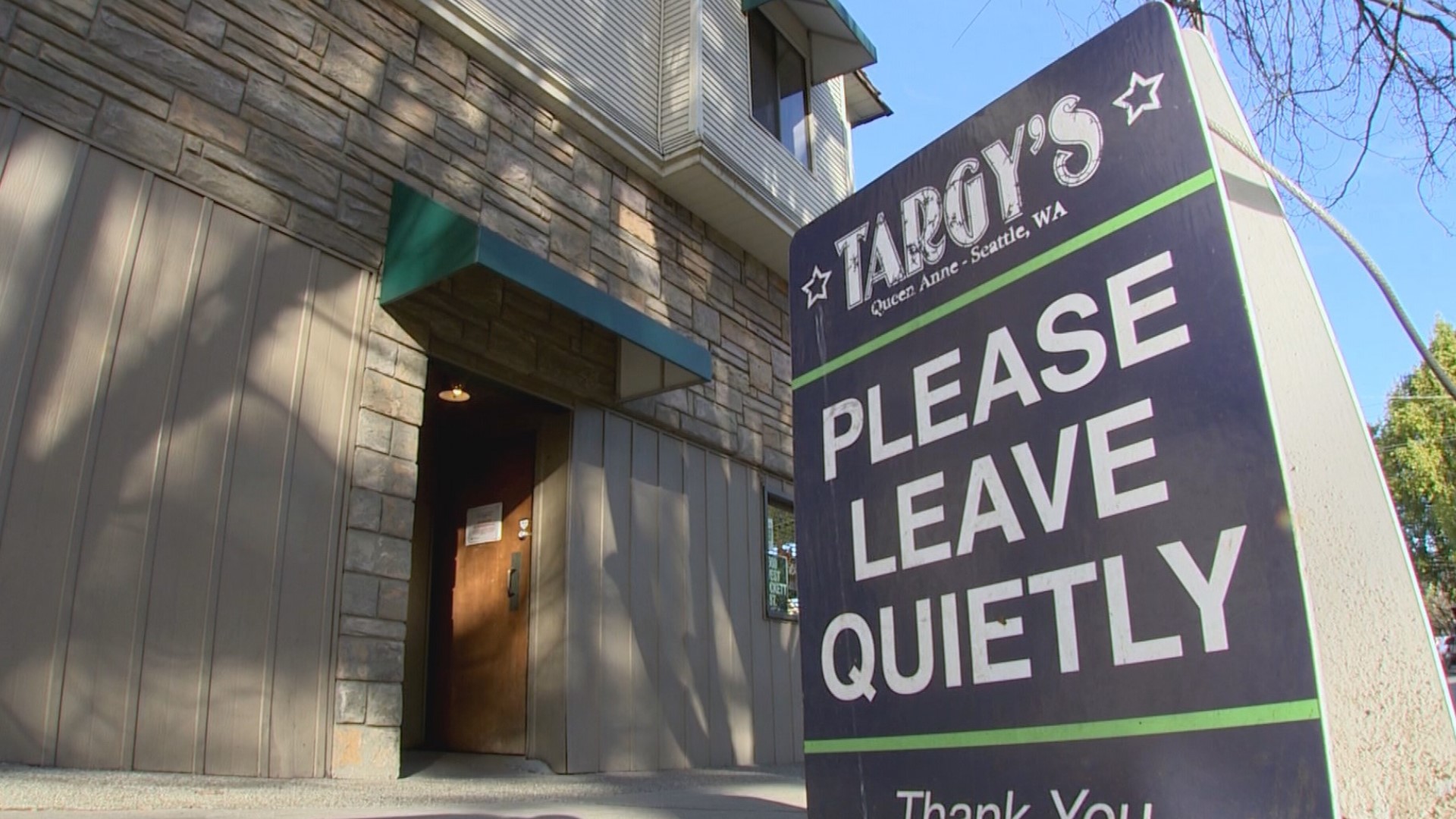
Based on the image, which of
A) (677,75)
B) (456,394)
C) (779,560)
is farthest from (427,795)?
(677,75)

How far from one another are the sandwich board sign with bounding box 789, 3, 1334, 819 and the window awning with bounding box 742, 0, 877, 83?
23.3 feet

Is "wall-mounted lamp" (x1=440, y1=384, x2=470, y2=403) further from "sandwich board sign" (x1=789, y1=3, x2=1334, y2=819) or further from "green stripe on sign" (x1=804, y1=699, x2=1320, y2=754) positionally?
"green stripe on sign" (x1=804, y1=699, x2=1320, y2=754)

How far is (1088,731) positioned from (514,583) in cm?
478

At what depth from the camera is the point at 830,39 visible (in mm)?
8766

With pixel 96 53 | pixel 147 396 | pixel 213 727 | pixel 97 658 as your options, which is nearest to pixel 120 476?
pixel 147 396

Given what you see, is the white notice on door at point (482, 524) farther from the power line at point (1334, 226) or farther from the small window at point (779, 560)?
the power line at point (1334, 226)

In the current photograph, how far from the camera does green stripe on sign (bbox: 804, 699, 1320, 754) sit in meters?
1.08

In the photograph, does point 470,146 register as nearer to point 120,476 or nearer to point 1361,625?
point 120,476

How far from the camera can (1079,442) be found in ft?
4.51

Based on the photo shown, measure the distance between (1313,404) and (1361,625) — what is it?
0.27 meters

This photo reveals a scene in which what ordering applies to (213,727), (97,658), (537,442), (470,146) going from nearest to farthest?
1. (97,658)
2. (213,727)
3. (470,146)
4. (537,442)

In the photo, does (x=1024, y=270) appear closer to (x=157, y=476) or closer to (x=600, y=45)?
(x=157, y=476)

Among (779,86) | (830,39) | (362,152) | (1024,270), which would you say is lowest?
(1024,270)

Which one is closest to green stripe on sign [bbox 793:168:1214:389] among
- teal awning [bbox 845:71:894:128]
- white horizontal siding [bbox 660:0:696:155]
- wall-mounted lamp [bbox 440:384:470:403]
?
wall-mounted lamp [bbox 440:384:470:403]
